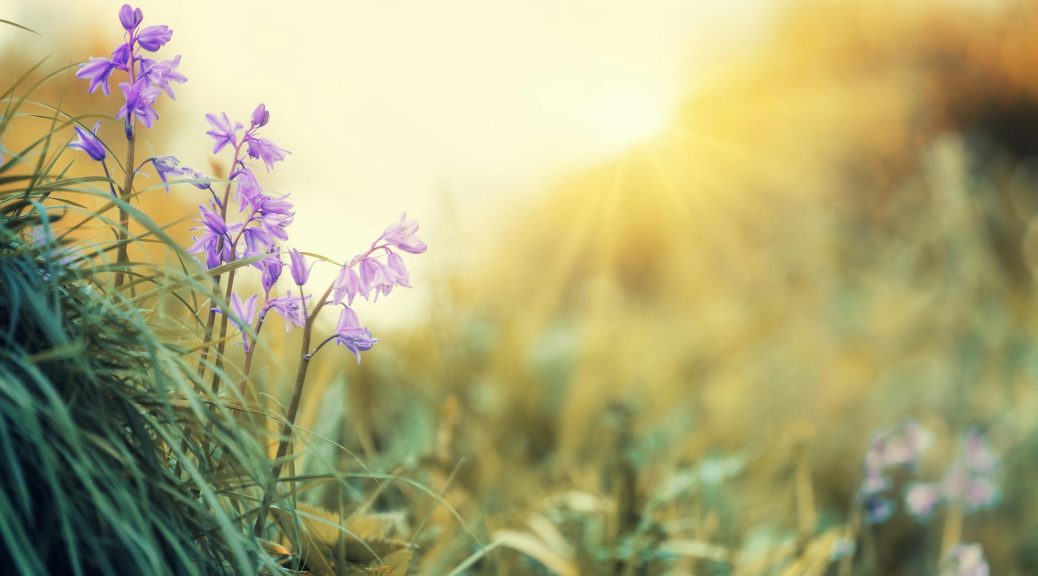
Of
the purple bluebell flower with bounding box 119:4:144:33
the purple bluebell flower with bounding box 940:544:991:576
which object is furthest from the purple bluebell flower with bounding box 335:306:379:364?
the purple bluebell flower with bounding box 940:544:991:576

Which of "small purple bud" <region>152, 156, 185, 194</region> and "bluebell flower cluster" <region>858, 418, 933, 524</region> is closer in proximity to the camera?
"small purple bud" <region>152, 156, 185, 194</region>

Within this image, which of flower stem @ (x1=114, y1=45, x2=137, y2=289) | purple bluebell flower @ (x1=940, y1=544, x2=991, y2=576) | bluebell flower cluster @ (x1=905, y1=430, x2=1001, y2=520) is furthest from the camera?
bluebell flower cluster @ (x1=905, y1=430, x2=1001, y2=520)

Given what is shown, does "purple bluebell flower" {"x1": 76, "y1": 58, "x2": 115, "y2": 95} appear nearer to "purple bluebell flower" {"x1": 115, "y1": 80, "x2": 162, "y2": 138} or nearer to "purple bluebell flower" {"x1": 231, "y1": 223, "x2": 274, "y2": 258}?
"purple bluebell flower" {"x1": 115, "y1": 80, "x2": 162, "y2": 138}

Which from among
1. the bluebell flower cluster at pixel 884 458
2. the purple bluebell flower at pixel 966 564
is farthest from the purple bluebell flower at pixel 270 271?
the purple bluebell flower at pixel 966 564

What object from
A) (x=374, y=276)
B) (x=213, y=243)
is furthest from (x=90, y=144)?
(x=374, y=276)

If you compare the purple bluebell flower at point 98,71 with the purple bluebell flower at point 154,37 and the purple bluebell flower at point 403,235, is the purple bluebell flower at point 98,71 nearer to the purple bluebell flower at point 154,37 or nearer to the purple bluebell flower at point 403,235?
the purple bluebell flower at point 154,37

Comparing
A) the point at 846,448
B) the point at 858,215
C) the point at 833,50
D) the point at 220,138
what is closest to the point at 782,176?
the point at 858,215
